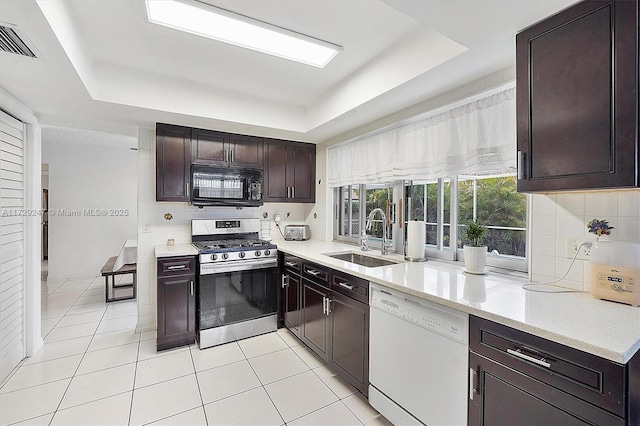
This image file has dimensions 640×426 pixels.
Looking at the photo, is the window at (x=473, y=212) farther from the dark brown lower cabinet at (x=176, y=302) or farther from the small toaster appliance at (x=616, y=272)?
the dark brown lower cabinet at (x=176, y=302)

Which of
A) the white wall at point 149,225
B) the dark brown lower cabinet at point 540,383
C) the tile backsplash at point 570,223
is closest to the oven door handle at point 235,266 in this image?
the white wall at point 149,225

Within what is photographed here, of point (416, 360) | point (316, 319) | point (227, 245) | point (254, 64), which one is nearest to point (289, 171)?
point (227, 245)

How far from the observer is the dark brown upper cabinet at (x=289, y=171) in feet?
11.9

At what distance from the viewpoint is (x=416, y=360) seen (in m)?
1.66

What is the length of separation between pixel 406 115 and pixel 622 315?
6.25 feet

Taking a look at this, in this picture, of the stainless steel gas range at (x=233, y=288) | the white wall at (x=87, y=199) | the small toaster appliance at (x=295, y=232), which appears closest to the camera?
the stainless steel gas range at (x=233, y=288)

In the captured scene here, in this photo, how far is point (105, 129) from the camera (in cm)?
324

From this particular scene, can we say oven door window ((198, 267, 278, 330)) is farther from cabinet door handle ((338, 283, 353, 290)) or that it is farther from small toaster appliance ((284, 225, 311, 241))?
cabinet door handle ((338, 283, 353, 290))

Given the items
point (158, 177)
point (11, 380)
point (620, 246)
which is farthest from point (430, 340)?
point (11, 380)

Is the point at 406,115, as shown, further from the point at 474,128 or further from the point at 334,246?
the point at 334,246

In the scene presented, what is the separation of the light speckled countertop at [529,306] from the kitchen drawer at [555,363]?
0.05 m

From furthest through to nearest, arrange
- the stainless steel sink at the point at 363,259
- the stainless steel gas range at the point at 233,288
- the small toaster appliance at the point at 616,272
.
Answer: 1. the stainless steel gas range at the point at 233,288
2. the stainless steel sink at the point at 363,259
3. the small toaster appliance at the point at 616,272

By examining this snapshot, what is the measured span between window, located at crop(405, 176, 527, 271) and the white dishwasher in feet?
2.65

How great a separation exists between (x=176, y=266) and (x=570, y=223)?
3052 millimetres
